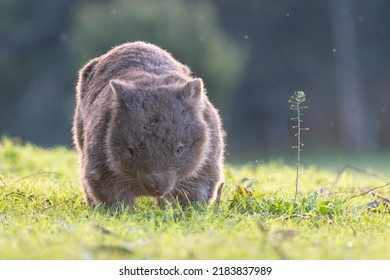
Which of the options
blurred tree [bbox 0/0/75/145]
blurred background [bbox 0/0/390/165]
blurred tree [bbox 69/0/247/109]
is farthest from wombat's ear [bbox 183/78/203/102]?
blurred tree [bbox 0/0/75/145]

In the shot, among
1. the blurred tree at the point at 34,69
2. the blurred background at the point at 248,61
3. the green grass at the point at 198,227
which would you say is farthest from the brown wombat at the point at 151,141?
the blurred tree at the point at 34,69

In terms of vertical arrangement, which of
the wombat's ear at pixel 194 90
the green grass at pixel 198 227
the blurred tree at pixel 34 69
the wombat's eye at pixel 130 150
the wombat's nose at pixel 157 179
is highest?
the wombat's ear at pixel 194 90

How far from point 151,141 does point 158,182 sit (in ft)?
1.13

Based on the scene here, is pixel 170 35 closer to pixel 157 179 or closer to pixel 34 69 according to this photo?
pixel 34 69

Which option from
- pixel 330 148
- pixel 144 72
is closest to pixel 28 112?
pixel 330 148

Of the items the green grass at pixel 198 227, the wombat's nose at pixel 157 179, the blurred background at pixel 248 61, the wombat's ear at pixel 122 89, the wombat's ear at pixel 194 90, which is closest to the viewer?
the green grass at pixel 198 227

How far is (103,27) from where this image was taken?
4047 cm

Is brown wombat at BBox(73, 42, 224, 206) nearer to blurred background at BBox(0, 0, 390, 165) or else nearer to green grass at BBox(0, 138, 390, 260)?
green grass at BBox(0, 138, 390, 260)

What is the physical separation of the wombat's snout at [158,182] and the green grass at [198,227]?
0.58 ft

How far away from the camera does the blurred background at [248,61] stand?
135ft

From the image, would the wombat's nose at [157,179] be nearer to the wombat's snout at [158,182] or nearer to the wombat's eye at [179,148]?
the wombat's snout at [158,182]

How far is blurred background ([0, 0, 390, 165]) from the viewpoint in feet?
135

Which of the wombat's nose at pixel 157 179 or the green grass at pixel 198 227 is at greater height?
the wombat's nose at pixel 157 179

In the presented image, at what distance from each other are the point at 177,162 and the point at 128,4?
3694 centimetres
